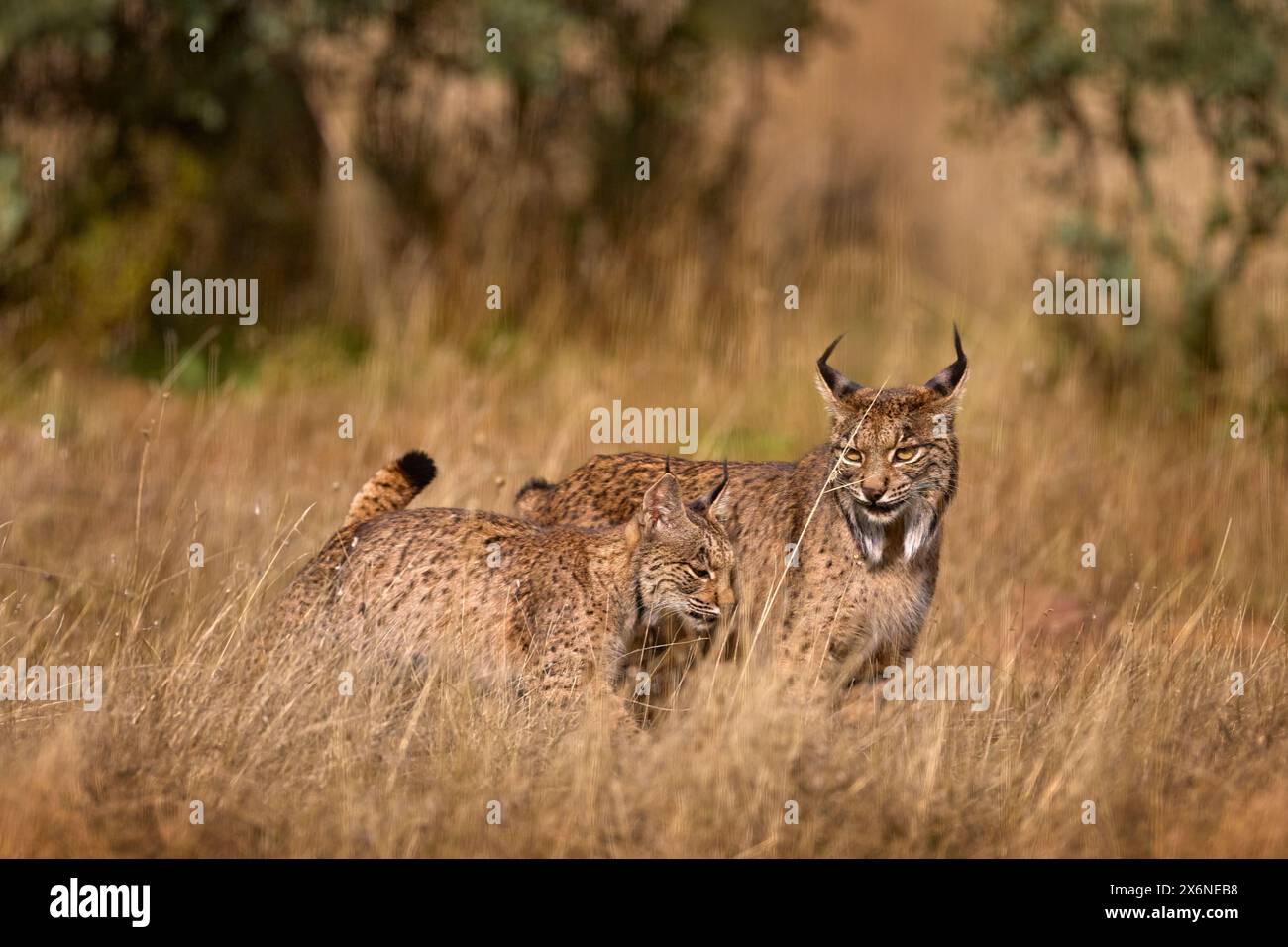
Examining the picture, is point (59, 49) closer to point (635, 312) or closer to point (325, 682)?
point (635, 312)

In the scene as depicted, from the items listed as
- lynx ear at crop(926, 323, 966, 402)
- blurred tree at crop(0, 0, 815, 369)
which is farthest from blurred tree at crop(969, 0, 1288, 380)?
lynx ear at crop(926, 323, 966, 402)

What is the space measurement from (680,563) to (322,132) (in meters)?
9.09

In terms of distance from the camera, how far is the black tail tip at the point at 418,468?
7.47 m

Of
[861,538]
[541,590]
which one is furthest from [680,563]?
[861,538]

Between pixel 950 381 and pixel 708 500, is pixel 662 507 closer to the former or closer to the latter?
pixel 708 500

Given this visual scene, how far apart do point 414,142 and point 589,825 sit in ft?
34.9

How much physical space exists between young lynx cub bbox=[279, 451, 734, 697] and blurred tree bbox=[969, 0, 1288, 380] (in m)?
6.25

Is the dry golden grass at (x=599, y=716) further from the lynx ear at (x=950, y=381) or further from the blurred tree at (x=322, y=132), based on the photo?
the blurred tree at (x=322, y=132)

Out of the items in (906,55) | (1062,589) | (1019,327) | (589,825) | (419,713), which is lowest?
(589,825)

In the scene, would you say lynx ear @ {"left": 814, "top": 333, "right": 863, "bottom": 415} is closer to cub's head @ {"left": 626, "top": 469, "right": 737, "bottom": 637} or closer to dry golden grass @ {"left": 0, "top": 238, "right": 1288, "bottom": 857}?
cub's head @ {"left": 626, "top": 469, "right": 737, "bottom": 637}

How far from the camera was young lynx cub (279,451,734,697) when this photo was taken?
22.2ft

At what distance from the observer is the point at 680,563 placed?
6.84m

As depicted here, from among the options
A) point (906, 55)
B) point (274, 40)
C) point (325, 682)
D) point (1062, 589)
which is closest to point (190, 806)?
point (325, 682)

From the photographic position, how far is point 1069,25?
12461 mm
